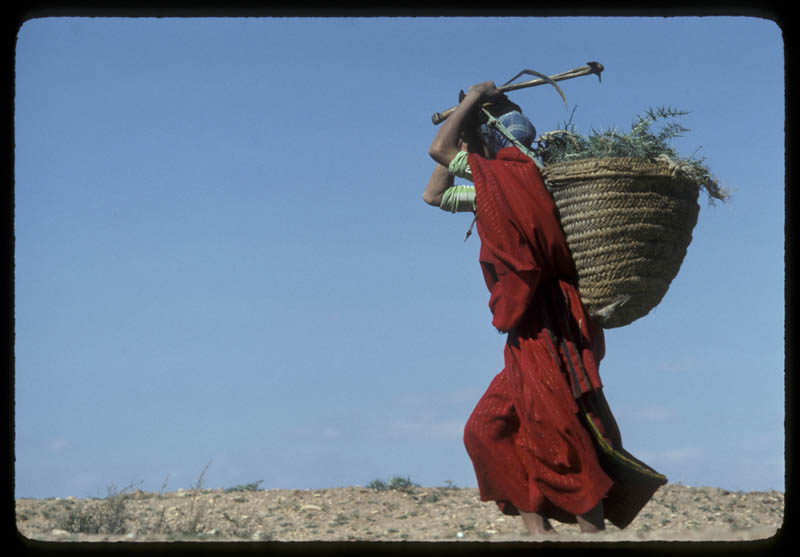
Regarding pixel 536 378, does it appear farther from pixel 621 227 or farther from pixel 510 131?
pixel 510 131

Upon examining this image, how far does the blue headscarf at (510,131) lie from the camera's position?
7.64 m

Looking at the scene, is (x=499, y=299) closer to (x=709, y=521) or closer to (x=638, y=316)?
(x=638, y=316)

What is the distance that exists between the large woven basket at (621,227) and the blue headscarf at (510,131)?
17.2 inches

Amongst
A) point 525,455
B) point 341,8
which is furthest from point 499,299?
point 341,8

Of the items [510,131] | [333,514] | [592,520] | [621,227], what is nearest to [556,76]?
[510,131]

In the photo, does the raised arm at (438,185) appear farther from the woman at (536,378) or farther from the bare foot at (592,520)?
the bare foot at (592,520)

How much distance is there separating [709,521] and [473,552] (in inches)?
153

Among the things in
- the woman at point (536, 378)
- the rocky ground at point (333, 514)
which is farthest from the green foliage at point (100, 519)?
the woman at point (536, 378)

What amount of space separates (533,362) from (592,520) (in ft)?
3.19

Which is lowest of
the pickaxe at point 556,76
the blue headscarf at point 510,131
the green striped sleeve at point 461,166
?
the green striped sleeve at point 461,166

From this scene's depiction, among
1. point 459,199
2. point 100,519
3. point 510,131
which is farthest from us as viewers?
point 100,519

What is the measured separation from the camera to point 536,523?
7.32 meters

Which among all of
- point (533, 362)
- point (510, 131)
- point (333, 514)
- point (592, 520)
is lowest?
point (592, 520)

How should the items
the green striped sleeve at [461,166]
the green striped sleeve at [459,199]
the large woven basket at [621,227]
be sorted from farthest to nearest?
the green striped sleeve at [459,199], the green striped sleeve at [461,166], the large woven basket at [621,227]
